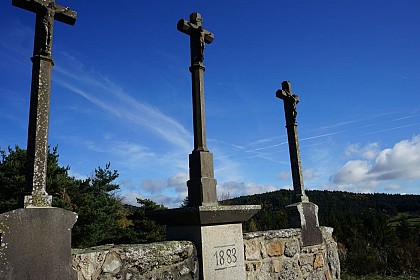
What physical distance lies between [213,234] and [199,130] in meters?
1.06

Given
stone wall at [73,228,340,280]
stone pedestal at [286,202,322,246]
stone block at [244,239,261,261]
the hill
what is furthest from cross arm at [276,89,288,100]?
the hill

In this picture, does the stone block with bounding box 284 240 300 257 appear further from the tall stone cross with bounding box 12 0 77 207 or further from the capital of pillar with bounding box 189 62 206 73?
the tall stone cross with bounding box 12 0 77 207

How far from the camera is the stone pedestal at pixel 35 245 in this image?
6.92 feet

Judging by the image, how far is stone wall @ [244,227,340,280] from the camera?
11.8ft

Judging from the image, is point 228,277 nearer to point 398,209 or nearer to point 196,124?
point 196,124

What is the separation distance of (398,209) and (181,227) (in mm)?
30000

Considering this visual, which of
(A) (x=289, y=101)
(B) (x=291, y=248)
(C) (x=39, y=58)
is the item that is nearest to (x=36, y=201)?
(C) (x=39, y=58)

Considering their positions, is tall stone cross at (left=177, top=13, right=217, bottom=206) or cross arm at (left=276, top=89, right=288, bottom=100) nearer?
tall stone cross at (left=177, top=13, right=217, bottom=206)

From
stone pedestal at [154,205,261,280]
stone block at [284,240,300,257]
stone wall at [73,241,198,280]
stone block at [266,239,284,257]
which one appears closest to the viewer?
stone wall at [73,241,198,280]

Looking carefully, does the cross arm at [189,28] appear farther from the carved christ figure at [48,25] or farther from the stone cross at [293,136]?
the stone cross at [293,136]

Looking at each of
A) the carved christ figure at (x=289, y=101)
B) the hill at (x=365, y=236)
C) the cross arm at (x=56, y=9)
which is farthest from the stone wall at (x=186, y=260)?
the hill at (x=365, y=236)

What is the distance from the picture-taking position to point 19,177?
12.3m

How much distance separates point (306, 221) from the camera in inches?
181

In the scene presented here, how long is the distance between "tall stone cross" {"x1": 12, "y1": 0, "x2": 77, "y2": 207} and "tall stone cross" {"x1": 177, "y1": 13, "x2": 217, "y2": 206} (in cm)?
129
